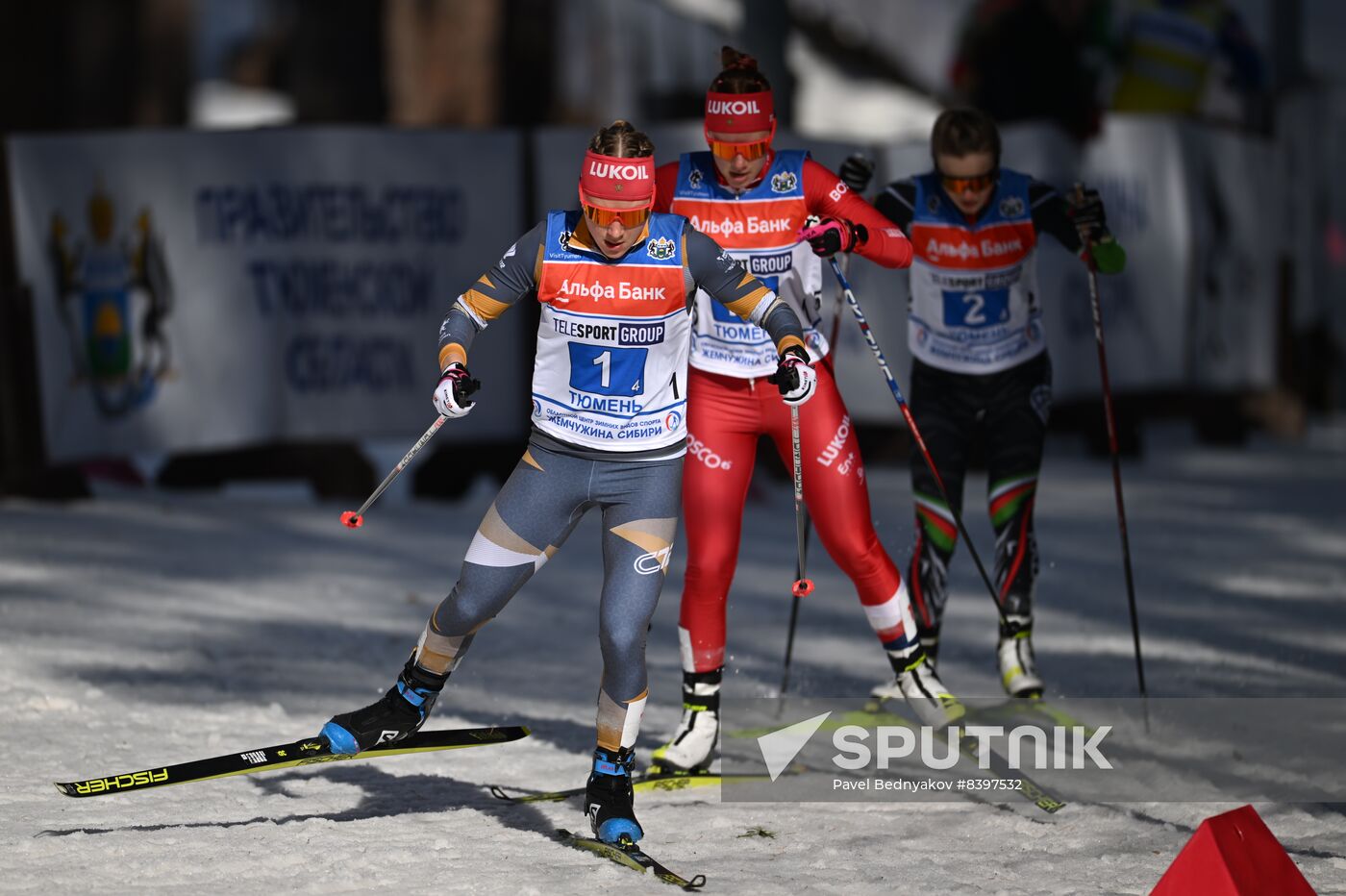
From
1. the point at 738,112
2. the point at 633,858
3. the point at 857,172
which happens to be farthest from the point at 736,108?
the point at 633,858

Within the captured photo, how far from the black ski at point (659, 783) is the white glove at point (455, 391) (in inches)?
54.3

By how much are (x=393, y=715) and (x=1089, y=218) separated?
311 cm

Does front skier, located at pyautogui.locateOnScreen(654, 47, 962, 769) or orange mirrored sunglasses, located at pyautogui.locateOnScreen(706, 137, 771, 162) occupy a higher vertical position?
orange mirrored sunglasses, located at pyautogui.locateOnScreen(706, 137, 771, 162)

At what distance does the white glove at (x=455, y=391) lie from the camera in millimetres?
5445

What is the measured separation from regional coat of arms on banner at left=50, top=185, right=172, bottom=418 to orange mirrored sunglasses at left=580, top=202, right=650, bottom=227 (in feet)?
21.3

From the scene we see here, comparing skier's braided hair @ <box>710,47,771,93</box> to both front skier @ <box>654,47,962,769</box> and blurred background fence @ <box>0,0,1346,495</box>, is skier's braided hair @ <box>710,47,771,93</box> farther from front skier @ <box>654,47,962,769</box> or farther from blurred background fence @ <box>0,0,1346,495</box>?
blurred background fence @ <box>0,0,1346,495</box>

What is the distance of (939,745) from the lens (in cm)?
676

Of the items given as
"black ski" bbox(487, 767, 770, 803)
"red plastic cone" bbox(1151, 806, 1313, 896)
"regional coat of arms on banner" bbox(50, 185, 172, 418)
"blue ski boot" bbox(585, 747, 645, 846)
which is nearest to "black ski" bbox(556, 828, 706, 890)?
"blue ski boot" bbox(585, 747, 645, 846)

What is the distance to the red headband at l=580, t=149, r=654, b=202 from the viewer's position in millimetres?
5504

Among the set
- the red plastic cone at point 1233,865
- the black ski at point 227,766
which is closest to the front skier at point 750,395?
the black ski at point 227,766

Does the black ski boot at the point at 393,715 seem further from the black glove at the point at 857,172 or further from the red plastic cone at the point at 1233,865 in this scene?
the black glove at the point at 857,172

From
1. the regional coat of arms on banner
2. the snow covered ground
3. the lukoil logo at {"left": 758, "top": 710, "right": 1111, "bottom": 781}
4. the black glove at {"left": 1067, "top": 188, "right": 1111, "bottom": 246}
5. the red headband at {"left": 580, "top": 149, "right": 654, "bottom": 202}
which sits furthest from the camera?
the regional coat of arms on banner

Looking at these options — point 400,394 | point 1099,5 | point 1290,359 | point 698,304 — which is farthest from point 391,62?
point 698,304

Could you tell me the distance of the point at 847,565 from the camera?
256 inches
